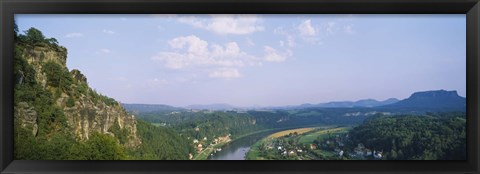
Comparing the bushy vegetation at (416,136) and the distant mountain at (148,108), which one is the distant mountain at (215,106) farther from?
the bushy vegetation at (416,136)

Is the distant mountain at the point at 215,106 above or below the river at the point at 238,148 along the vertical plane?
above

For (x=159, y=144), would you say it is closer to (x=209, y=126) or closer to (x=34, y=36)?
(x=209, y=126)

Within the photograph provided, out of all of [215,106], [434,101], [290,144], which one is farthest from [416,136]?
[215,106]

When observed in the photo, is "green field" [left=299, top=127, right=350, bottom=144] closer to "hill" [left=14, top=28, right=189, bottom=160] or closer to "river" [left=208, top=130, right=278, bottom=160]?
"river" [left=208, top=130, right=278, bottom=160]

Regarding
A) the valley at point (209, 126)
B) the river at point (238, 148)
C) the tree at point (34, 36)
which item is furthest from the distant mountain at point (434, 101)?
the tree at point (34, 36)

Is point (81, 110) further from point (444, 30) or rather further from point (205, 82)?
point (444, 30)

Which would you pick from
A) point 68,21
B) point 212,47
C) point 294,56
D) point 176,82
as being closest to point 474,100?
point 294,56
